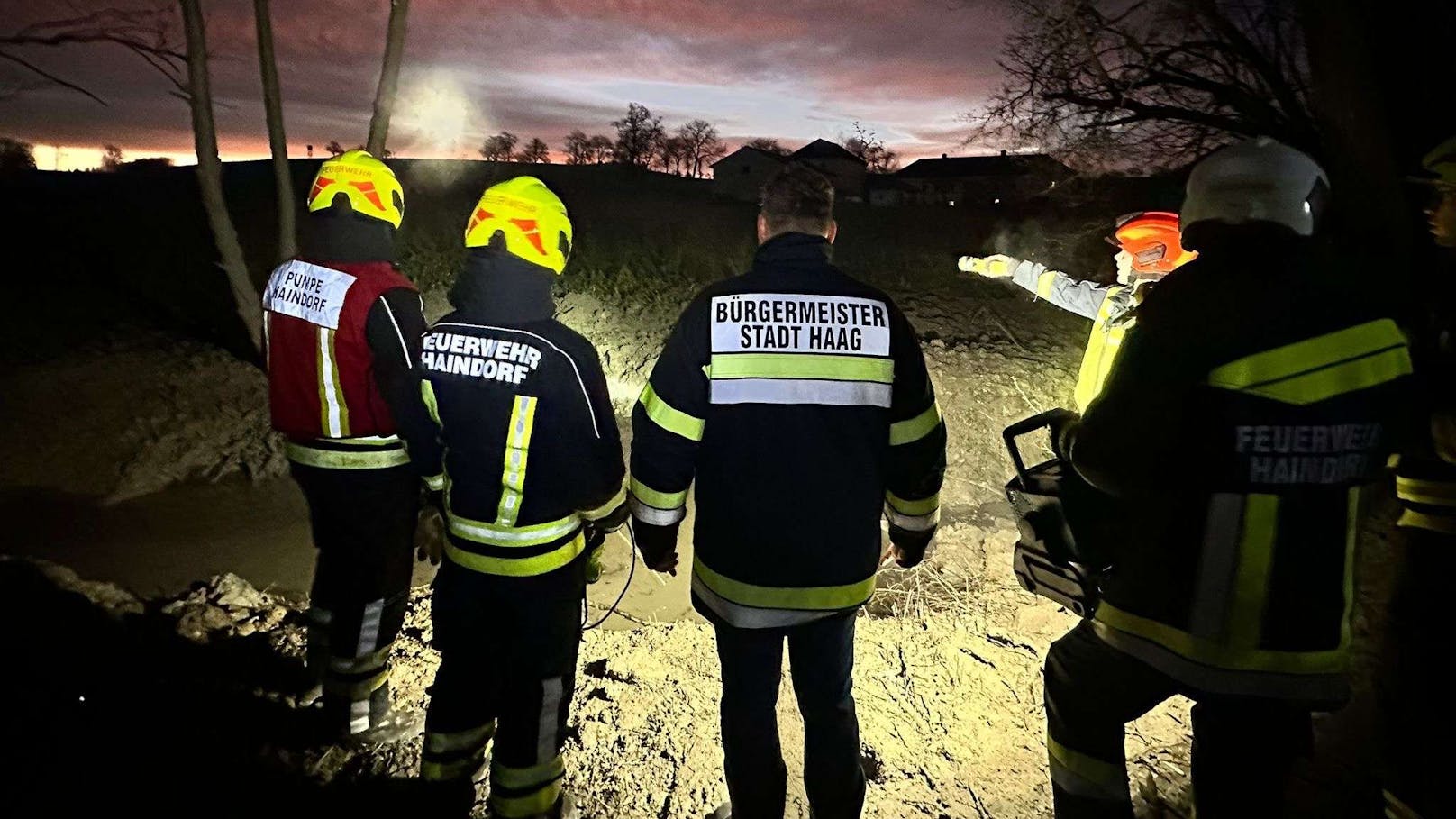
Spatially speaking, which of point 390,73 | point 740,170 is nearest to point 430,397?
point 390,73

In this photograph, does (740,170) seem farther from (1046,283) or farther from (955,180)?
(1046,283)

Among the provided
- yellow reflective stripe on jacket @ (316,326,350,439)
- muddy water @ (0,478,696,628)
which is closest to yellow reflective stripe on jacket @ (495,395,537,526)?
yellow reflective stripe on jacket @ (316,326,350,439)

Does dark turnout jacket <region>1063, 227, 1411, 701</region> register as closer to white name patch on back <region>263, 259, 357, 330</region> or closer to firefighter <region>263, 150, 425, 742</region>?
firefighter <region>263, 150, 425, 742</region>

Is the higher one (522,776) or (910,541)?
(910,541)

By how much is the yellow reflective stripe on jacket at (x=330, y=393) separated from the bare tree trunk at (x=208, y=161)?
17.9 ft

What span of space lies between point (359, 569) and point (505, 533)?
100 cm

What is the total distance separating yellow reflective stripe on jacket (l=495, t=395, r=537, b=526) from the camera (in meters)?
2.37

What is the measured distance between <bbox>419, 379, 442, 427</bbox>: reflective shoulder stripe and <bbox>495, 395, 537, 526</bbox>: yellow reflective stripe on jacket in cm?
29

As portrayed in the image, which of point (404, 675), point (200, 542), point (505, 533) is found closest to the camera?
point (505, 533)

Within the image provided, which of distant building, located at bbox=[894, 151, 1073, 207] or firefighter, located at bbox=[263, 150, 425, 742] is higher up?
distant building, located at bbox=[894, 151, 1073, 207]

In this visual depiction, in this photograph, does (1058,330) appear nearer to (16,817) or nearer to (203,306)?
(16,817)

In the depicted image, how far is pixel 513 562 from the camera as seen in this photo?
2.48m

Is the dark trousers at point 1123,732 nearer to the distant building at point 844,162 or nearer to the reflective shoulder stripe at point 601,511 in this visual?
the reflective shoulder stripe at point 601,511

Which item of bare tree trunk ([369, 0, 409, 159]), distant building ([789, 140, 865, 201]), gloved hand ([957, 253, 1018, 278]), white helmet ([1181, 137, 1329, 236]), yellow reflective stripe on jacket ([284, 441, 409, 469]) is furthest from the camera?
distant building ([789, 140, 865, 201])
